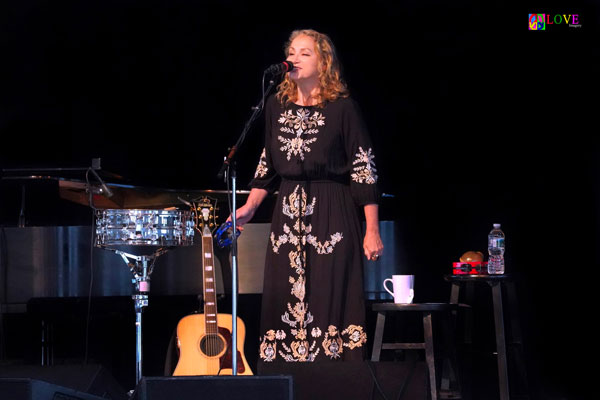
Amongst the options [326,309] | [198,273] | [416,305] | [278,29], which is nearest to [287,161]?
[326,309]

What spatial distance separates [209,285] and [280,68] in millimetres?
1568

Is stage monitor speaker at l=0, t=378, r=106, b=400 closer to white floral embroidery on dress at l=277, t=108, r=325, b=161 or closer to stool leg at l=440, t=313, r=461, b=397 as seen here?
white floral embroidery on dress at l=277, t=108, r=325, b=161

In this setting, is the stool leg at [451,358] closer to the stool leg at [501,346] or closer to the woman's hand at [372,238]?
the stool leg at [501,346]

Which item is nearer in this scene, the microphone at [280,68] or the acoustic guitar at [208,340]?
the microphone at [280,68]

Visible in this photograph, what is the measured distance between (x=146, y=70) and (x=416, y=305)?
9.60 feet

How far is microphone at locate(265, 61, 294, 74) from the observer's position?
112 inches

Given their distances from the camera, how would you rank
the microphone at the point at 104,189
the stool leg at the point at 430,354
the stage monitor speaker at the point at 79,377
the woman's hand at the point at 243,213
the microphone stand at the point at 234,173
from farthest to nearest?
the microphone at the point at 104,189 < the stool leg at the point at 430,354 < the woman's hand at the point at 243,213 < the microphone stand at the point at 234,173 < the stage monitor speaker at the point at 79,377

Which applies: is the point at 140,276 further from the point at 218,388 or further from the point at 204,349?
the point at 218,388

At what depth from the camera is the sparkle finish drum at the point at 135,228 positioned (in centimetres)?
388

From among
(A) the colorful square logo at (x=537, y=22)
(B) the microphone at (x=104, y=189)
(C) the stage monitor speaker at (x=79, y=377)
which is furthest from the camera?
(A) the colorful square logo at (x=537, y=22)

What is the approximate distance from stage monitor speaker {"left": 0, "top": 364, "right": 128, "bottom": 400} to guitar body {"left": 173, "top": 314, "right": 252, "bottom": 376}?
119 cm

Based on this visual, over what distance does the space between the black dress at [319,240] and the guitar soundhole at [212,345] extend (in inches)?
36.0

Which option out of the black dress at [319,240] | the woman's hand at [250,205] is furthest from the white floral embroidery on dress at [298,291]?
the woman's hand at [250,205]

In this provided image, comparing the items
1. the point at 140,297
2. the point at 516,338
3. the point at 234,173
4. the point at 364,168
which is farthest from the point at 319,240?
the point at 516,338
